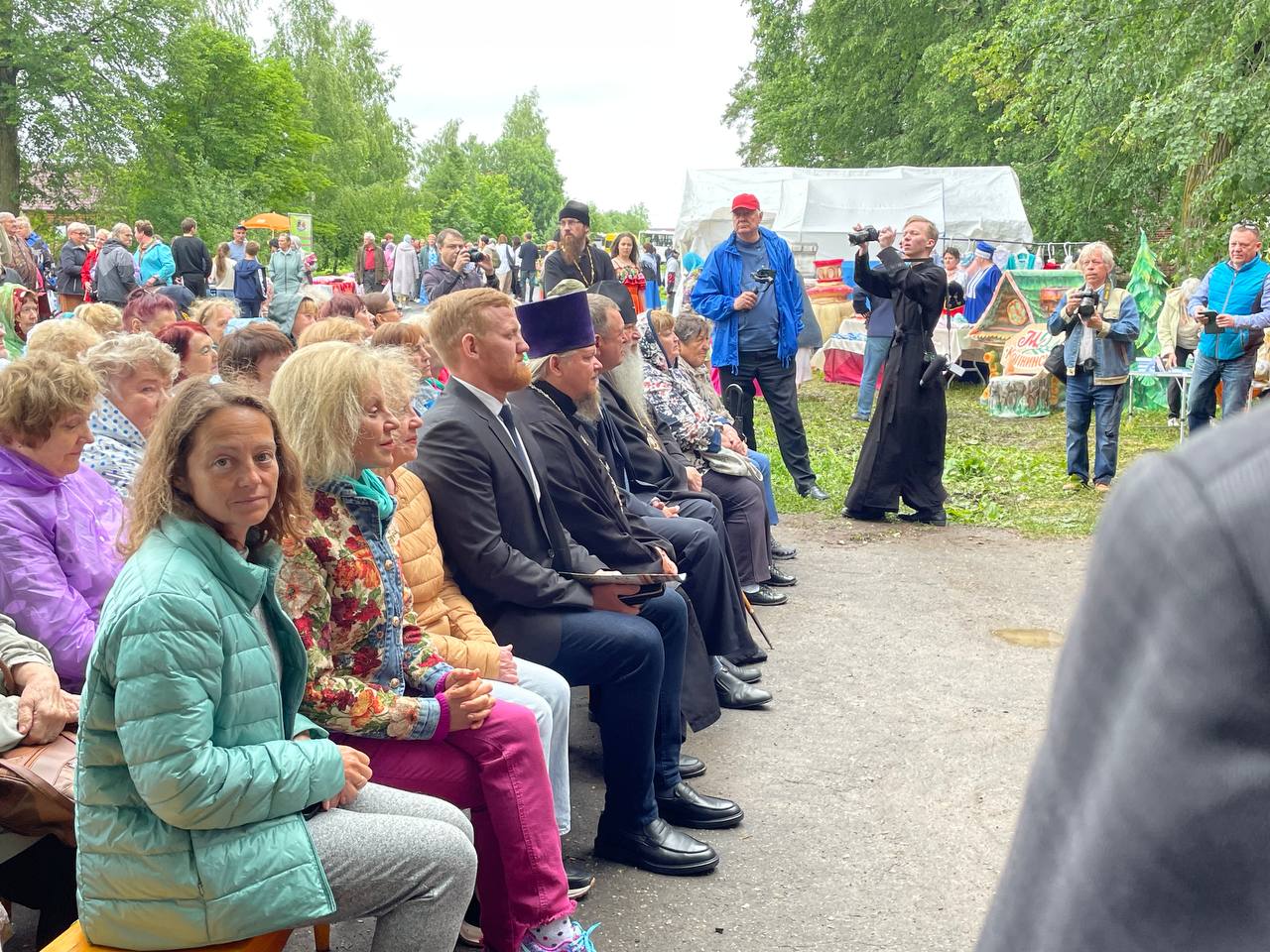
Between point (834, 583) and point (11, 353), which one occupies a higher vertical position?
point (11, 353)

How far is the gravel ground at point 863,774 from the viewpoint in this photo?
3.54 metres

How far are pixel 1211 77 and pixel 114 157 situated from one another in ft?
102

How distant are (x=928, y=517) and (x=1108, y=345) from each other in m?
2.15

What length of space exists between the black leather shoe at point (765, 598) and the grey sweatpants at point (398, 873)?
170 inches

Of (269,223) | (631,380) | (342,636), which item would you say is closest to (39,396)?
(342,636)

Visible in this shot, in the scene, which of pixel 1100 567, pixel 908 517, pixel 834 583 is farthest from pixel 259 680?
pixel 908 517

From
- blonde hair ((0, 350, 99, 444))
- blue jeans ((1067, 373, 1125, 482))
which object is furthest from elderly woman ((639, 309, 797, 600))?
blue jeans ((1067, 373, 1125, 482))

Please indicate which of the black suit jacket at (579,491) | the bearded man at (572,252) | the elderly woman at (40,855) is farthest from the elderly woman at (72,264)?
the elderly woman at (40,855)

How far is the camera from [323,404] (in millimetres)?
3178

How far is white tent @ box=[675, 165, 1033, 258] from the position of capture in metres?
20.7

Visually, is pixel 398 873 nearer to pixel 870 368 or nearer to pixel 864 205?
pixel 870 368

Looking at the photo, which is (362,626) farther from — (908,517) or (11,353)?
(908,517)

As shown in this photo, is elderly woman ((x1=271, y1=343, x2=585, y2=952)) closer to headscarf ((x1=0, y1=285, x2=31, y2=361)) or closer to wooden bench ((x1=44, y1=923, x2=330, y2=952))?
wooden bench ((x1=44, y1=923, x2=330, y2=952))

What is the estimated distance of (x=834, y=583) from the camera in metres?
7.33
